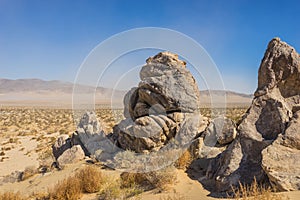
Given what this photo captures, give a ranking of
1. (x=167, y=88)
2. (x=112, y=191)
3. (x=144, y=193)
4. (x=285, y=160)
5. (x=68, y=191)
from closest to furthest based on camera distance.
A: (x=285, y=160)
(x=144, y=193)
(x=112, y=191)
(x=68, y=191)
(x=167, y=88)

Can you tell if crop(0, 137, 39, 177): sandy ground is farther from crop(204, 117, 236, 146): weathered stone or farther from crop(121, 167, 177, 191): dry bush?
crop(204, 117, 236, 146): weathered stone

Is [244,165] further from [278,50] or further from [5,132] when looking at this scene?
[5,132]

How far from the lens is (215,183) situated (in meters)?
6.01

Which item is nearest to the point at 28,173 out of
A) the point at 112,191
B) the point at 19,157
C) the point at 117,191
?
the point at 112,191

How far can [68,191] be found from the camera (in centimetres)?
626

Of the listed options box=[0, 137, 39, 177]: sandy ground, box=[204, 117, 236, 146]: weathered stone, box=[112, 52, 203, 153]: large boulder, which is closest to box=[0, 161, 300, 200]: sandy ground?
box=[112, 52, 203, 153]: large boulder

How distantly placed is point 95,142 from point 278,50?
7446 millimetres

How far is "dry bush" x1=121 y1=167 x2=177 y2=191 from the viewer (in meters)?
6.18

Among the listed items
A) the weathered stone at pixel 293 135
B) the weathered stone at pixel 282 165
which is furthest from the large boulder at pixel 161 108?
the weathered stone at pixel 282 165

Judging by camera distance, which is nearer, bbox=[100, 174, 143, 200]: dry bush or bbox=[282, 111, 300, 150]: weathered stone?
bbox=[282, 111, 300, 150]: weathered stone

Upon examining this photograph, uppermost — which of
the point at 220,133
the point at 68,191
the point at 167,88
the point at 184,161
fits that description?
the point at 167,88

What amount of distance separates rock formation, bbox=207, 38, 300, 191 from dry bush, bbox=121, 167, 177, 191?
3.54ft

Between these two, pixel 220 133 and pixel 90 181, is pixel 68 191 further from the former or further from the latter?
pixel 220 133

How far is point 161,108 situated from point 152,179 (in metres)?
3.88
